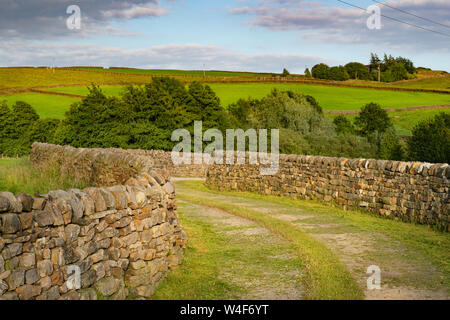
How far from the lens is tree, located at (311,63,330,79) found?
335 feet

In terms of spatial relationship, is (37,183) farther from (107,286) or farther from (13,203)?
(13,203)

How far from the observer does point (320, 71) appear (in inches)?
4075

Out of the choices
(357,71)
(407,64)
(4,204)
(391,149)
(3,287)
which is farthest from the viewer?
(407,64)

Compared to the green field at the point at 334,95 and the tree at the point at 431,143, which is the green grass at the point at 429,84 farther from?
the tree at the point at 431,143

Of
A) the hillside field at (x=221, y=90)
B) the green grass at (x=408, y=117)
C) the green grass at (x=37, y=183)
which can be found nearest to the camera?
the green grass at (x=37, y=183)

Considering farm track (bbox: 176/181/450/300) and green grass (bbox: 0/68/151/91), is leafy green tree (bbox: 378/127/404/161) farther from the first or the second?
green grass (bbox: 0/68/151/91)

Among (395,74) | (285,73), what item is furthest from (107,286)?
(395,74)

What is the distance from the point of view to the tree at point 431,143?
3309 centimetres

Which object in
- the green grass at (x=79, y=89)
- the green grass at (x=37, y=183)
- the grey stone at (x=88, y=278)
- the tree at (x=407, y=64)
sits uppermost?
the tree at (x=407, y=64)

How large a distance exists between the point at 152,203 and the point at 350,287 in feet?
10.4

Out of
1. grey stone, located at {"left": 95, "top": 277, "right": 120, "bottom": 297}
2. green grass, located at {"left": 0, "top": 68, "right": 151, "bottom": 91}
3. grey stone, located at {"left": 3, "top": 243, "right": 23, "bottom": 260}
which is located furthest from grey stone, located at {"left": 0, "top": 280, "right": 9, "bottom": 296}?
green grass, located at {"left": 0, "top": 68, "right": 151, "bottom": 91}

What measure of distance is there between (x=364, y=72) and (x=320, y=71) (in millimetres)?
13124

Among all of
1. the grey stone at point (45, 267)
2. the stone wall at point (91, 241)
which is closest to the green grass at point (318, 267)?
the stone wall at point (91, 241)
